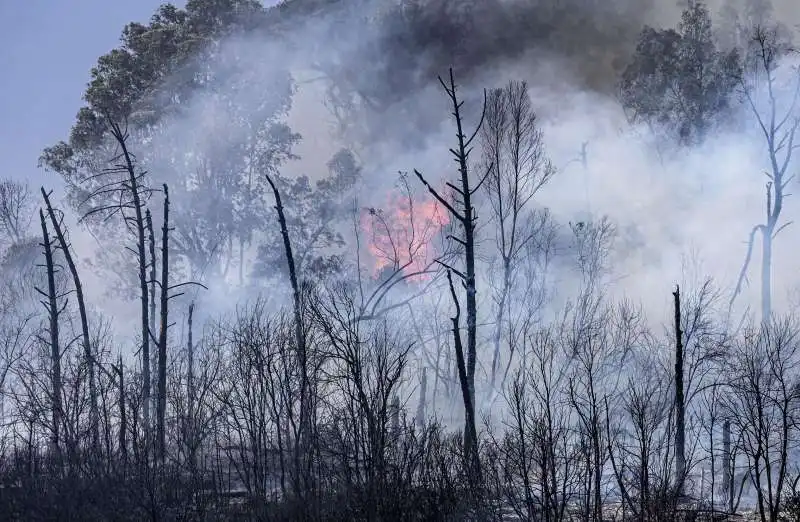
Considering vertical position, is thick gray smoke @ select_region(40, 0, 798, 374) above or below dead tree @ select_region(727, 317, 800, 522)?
above

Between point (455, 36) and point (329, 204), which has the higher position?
point (455, 36)

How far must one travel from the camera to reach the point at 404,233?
1503 inches

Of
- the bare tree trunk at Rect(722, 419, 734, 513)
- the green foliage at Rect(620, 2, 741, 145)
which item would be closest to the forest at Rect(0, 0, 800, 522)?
the green foliage at Rect(620, 2, 741, 145)

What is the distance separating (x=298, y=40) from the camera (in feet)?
153

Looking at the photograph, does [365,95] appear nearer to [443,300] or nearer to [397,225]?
[397,225]

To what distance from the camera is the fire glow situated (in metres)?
37.4

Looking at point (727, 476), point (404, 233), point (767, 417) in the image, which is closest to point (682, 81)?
point (404, 233)

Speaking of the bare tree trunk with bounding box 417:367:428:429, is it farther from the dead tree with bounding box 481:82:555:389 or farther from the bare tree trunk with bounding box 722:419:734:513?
the bare tree trunk with bounding box 722:419:734:513

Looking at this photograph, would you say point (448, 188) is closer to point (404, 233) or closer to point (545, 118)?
point (404, 233)

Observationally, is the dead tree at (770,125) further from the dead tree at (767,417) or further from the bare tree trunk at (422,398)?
the bare tree trunk at (422,398)

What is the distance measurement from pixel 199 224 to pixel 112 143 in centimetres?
571

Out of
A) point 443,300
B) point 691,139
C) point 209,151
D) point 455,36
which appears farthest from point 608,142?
point 209,151

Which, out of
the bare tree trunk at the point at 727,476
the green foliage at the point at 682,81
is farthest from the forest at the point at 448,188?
the bare tree trunk at the point at 727,476

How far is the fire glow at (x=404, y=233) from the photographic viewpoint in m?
Answer: 37.4
